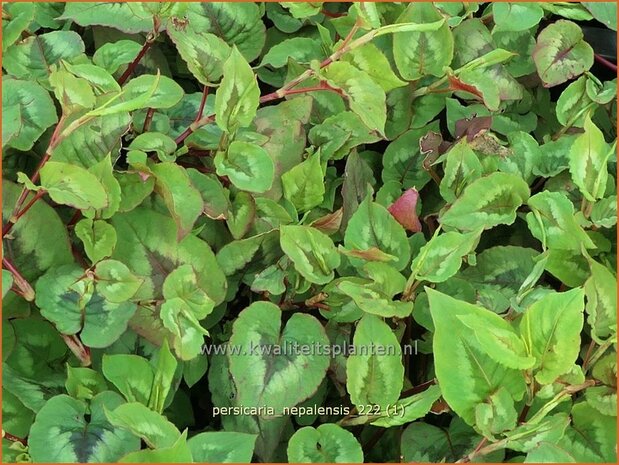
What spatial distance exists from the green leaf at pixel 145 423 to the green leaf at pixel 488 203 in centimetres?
38

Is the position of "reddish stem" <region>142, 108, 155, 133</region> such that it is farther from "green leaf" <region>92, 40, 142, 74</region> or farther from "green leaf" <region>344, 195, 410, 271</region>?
"green leaf" <region>344, 195, 410, 271</region>

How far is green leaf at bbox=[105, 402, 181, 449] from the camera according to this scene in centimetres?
71

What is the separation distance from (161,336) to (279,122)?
29cm

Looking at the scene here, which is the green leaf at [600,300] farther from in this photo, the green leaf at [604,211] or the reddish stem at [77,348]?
the reddish stem at [77,348]

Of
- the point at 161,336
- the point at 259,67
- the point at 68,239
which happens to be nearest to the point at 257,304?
the point at 161,336

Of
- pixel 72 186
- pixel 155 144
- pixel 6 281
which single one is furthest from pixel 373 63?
pixel 6 281

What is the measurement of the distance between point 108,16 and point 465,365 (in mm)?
589

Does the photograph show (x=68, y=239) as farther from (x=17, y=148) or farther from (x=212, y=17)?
(x=212, y=17)

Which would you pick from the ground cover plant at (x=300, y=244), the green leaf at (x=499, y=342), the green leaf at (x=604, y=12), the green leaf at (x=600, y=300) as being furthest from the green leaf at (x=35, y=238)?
the green leaf at (x=604, y=12)

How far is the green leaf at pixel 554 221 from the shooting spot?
0.84 meters

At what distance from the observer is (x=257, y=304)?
0.82m

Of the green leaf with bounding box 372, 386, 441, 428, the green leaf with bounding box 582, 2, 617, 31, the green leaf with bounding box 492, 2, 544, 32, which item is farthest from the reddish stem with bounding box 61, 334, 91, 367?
the green leaf with bounding box 582, 2, 617, 31

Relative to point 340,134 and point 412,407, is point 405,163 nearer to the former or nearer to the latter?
point 340,134

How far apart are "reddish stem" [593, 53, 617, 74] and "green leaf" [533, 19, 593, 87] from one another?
6cm
